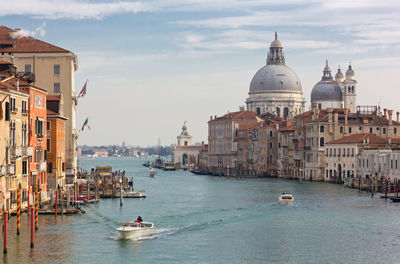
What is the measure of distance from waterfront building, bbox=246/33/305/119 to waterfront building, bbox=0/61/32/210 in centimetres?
11140

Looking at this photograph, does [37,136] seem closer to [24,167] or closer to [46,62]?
[24,167]

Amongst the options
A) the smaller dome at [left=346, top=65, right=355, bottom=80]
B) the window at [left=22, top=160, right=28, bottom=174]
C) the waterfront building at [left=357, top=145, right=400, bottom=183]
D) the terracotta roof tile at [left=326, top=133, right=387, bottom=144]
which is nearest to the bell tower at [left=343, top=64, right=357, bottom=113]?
the smaller dome at [left=346, top=65, right=355, bottom=80]

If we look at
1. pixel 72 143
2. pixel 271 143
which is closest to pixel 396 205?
pixel 72 143

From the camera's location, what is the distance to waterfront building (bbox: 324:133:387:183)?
263ft

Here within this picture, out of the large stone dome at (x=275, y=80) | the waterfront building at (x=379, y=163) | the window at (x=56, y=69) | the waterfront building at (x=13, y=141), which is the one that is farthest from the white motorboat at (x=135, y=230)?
the large stone dome at (x=275, y=80)

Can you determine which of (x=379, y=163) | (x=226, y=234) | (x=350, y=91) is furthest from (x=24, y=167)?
(x=350, y=91)

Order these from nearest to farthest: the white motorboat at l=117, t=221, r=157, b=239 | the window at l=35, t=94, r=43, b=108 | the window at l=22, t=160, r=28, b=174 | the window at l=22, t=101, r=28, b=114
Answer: the white motorboat at l=117, t=221, r=157, b=239
the window at l=22, t=101, r=28, b=114
the window at l=22, t=160, r=28, b=174
the window at l=35, t=94, r=43, b=108

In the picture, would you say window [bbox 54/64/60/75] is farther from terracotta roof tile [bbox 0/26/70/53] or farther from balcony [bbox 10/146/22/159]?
balcony [bbox 10/146/22/159]

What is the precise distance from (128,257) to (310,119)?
2555 inches

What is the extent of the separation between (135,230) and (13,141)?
7282mm

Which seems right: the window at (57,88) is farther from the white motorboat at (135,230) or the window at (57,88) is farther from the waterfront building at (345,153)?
the waterfront building at (345,153)

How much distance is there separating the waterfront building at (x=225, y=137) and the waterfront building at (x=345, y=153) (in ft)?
138

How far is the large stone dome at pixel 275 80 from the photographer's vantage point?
153250 millimetres

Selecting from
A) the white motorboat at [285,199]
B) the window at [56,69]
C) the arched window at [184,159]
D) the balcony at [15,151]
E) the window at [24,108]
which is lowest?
the white motorboat at [285,199]
